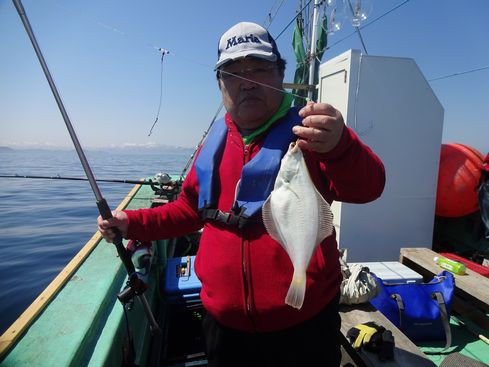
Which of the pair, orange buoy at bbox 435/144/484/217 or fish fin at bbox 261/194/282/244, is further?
orange buoy at bbox 435/144/484/217

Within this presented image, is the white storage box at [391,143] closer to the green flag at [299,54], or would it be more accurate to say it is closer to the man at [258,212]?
the green flag at [299,54]

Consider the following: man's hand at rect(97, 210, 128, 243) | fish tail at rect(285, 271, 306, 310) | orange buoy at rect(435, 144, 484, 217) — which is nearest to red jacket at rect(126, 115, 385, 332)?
fish tail at rect(285, 271, 306, 310)

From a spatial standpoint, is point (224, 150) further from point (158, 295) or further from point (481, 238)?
point (481, 238)

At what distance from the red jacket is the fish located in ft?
0.45

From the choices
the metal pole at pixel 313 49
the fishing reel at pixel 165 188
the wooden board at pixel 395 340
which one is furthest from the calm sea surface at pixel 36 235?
the metal pole at pixel 313 49

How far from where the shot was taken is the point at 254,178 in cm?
173

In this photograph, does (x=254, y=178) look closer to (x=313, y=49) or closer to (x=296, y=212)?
(x=296, y=212)

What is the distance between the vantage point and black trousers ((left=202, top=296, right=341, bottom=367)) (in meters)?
1.71

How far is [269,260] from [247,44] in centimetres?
120

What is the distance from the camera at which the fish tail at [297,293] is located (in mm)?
1340

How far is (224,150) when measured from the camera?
2.00 meters

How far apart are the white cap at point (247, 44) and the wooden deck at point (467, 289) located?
2.98 meters

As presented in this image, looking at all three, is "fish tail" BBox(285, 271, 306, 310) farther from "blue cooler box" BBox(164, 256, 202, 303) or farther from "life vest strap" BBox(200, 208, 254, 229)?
"blue cooler box" BBox(164, 256, 202, 303)

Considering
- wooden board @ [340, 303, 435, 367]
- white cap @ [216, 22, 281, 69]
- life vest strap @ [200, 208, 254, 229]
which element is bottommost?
wooden board @ [340, 303, 435, 367]
